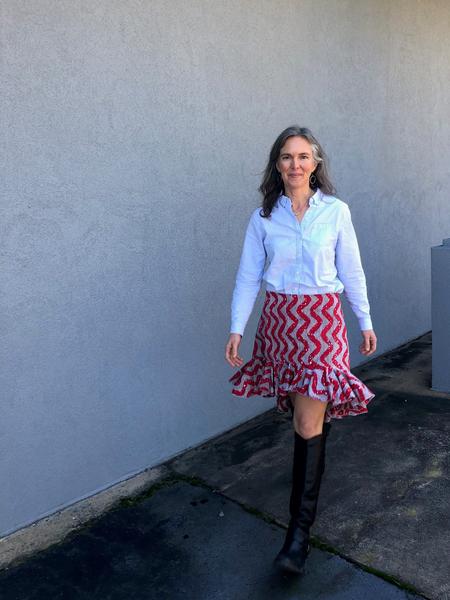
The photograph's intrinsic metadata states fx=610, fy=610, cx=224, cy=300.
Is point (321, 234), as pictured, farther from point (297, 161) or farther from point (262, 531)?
point (262, 531)

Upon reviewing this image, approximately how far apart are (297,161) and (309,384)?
0.86 meters

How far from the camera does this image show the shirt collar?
7.89ft

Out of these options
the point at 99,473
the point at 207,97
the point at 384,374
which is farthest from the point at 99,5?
the point at 384,374

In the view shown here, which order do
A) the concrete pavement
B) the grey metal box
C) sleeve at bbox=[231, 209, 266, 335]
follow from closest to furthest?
the concrete pavement → sleeve at bbox=[231, 209, 266, 335] → the grey metal box

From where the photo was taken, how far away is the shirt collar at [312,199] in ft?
7.89

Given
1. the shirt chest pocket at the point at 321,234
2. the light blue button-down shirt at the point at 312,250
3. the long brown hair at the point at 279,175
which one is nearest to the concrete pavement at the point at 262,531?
the light blue button-down shirt at the point at 312,250

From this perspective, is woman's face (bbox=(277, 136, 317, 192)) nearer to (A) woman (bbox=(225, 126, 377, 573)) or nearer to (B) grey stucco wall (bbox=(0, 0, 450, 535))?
(A) woman (bbox=(225, 126, 377, 573))

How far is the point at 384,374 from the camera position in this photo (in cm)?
457

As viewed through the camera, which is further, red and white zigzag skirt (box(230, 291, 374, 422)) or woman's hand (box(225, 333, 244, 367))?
woman's hand (box(225, 333, 244, 367))

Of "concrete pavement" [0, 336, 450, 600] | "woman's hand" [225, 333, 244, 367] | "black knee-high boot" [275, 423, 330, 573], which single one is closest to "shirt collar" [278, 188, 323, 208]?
"woman's hand" [225, 333, 244, 367]

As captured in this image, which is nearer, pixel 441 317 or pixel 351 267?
pixel 351 267

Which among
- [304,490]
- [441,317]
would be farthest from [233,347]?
[441,317]

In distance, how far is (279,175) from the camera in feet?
8.25

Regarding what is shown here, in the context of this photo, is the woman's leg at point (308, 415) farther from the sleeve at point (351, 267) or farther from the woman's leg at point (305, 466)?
the sleeve at point (351, 267)
